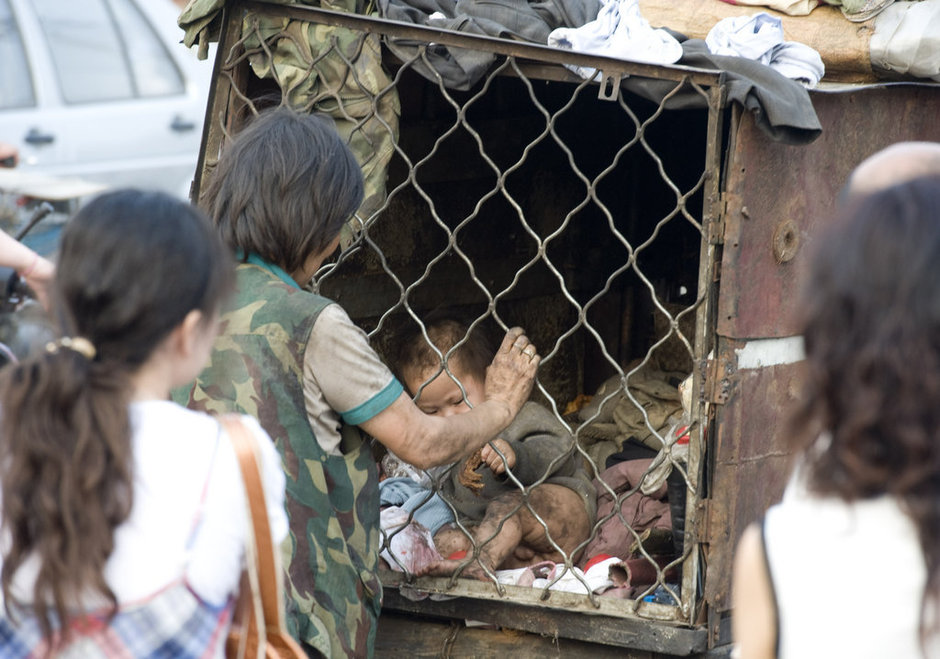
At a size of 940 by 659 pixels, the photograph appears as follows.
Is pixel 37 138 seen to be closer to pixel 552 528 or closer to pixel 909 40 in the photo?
pixel 552 528

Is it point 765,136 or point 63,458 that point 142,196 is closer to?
point 63,458

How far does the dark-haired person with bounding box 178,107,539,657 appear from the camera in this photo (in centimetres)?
234

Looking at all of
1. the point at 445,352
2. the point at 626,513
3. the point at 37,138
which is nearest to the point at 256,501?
the point at 445,352

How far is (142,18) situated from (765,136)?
14.6ft

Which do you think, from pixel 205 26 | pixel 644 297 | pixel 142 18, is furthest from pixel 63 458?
pixel 142 18

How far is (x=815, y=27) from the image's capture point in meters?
3.50

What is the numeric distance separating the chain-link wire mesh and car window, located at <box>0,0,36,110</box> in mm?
2359

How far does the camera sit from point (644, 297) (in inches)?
220

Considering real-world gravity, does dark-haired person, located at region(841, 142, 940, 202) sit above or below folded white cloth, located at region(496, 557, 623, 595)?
above

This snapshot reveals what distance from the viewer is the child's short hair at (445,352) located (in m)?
3.86

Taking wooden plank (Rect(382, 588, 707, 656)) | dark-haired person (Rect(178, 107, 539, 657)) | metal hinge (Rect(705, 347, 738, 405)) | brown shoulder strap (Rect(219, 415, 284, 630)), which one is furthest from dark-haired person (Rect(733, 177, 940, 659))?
wooden plank (Rect(382, 588, 707, 656))

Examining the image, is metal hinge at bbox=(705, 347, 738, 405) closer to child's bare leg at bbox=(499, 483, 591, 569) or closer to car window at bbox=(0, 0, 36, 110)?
child's bare leg at bbox=(499, 483, 591, 569)

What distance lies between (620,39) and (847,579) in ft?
6.66

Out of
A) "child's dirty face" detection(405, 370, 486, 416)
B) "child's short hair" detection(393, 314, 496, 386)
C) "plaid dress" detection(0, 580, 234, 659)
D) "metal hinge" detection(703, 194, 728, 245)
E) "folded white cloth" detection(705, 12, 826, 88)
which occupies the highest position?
"folded white cloth" detection(705, 12, 826, 88)
